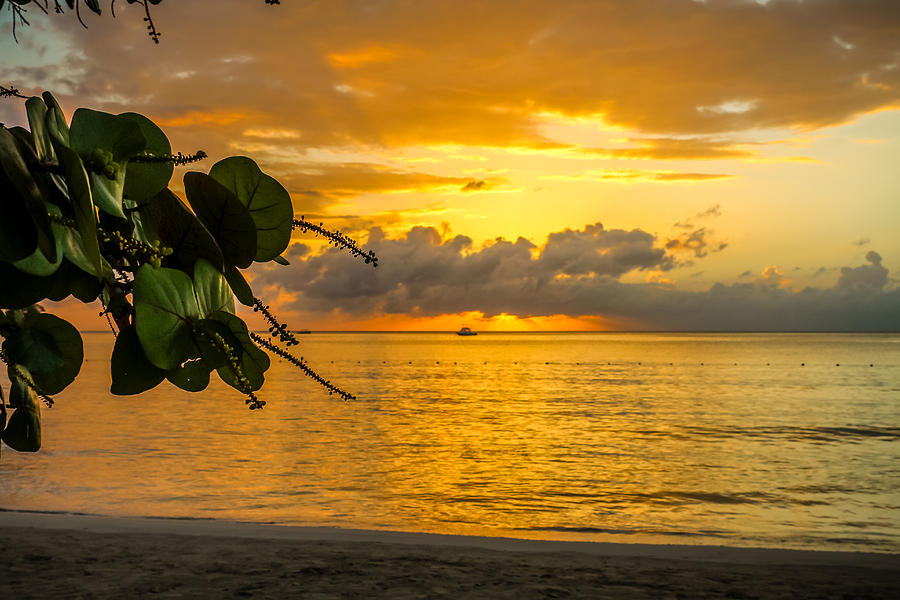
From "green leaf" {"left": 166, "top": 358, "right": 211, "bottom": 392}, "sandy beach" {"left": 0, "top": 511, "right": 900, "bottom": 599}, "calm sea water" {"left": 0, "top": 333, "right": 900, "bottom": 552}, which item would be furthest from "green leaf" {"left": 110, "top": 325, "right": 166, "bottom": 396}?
"calm sea water" {"left": 0, "top": 333, "right": 900, "bottom": 552}

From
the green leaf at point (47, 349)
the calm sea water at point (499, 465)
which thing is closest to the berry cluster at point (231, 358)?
the green leaf at point (47, 349)

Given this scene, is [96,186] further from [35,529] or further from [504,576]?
[35,529]

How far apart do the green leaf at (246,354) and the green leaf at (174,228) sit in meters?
0.09

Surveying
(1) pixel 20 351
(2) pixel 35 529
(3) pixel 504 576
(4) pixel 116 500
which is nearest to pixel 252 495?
(4) pixel 116 500

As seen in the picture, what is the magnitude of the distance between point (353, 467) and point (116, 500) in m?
7.86

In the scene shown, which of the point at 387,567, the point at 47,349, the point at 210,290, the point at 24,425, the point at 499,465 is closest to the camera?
the point at 210,290

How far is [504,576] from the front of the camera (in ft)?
35.4

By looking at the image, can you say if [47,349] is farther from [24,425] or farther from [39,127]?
[39,127]

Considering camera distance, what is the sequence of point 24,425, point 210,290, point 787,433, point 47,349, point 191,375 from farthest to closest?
point 787,433 → point 24,425 → point 47,349 → point 191,375 → point 210,290

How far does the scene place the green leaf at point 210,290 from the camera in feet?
2.23

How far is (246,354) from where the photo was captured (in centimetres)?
72

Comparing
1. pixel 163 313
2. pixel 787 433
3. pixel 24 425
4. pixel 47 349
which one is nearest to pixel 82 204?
pixel 163 313

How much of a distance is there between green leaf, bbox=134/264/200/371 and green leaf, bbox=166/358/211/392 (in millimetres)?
140

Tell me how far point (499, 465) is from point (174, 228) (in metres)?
25.7
